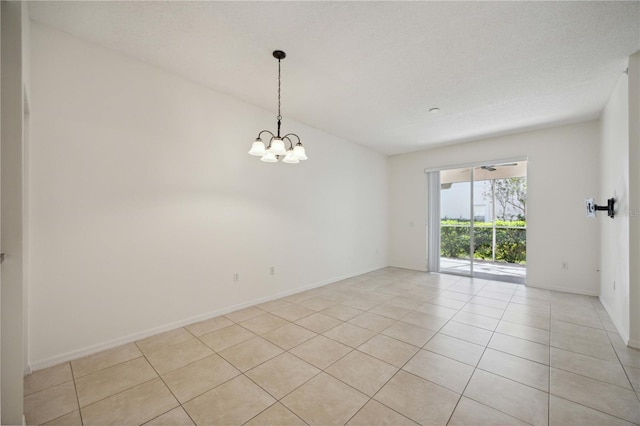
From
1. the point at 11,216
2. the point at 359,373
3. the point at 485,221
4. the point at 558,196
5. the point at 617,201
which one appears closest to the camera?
the point at 11,216

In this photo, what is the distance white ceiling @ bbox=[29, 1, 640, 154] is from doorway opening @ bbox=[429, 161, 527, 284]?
7.33 feet

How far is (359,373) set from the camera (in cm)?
215

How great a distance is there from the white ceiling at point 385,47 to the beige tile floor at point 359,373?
2.85 m

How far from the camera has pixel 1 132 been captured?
146cm

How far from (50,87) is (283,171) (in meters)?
2.61

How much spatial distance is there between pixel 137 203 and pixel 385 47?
2.92 m

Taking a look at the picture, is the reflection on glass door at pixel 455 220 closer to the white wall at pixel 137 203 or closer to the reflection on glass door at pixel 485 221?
the reflection on glass door at pixel 485 221

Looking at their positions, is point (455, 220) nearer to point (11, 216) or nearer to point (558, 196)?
point (558, 196)

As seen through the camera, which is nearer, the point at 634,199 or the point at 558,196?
the point at 634,199

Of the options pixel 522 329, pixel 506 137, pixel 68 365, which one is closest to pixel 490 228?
pixel 506 137

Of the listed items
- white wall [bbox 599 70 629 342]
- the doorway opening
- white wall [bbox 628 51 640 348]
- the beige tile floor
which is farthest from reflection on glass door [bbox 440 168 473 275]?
white wall [bbox 628 51 640 348]

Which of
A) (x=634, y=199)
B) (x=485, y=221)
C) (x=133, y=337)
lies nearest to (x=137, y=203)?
(x=133, y=337)

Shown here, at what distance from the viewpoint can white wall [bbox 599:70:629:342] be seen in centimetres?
275

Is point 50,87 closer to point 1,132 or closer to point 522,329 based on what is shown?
point 1,132
